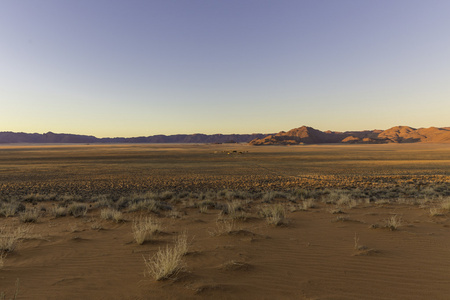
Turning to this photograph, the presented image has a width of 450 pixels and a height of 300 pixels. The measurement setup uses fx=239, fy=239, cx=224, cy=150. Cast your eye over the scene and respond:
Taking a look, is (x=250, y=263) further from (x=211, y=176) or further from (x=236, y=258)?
(x=211, y=176)

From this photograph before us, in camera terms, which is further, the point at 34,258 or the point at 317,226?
the point at 317,226

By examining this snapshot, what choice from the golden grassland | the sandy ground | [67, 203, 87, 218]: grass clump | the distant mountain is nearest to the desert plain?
the sandy ground

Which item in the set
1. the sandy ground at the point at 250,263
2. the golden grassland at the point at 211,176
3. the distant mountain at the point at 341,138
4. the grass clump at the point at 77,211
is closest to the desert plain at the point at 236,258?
the sandy ground at the point at 250,263

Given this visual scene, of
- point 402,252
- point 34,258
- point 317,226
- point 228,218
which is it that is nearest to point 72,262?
point 34,258

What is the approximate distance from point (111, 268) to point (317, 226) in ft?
19.8

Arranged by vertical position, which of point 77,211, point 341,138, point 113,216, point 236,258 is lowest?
point 77,211

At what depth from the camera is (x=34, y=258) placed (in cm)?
517

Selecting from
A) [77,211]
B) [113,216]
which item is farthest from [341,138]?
[113,216]

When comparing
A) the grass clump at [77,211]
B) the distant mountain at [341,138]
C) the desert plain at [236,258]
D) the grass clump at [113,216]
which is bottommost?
the grass clump at [77,211]

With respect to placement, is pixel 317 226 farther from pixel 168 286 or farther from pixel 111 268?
pixel 111 268

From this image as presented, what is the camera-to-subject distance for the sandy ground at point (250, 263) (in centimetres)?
384

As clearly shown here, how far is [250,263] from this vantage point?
16.0 feet

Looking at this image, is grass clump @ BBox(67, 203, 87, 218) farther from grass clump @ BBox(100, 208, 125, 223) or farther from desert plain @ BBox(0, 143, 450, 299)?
grass clump @ BBox(100, 208, 125, 223)

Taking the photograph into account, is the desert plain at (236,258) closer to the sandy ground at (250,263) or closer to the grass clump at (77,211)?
the sandy ground at (250,263)
